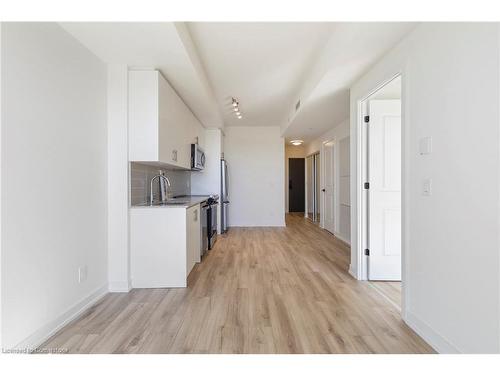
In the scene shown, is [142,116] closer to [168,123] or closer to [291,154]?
[168,123]

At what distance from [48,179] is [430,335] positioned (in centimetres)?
282

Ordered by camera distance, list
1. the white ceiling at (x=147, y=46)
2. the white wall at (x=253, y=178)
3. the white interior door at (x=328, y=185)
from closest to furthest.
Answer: the white ceiling at (x=147, y=46) < the white interior door at (x=328, y=185) < the white wall at (x=253, y=178)

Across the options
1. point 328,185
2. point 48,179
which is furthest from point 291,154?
point 48,179

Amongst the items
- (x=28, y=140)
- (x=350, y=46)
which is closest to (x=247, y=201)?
(x=350, y=46)

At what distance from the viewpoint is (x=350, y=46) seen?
2.22m

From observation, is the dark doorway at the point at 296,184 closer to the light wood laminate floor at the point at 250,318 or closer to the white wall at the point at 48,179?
the light wood laminate floor at the point at 250,318

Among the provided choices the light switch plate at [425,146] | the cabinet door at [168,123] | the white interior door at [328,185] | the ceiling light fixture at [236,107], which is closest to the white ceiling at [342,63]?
the light switch plate at [425,146]

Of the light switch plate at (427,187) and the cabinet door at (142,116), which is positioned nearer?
the light switch plate at (427,187)

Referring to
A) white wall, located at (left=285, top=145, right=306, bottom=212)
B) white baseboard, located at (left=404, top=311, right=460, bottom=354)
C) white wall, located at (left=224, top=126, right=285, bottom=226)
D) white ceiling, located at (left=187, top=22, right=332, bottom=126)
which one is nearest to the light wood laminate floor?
white baseboard, located at (left=404, top=311, right=460, bottom=354)

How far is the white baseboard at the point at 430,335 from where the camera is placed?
1595 mm

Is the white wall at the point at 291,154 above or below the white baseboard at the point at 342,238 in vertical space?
above

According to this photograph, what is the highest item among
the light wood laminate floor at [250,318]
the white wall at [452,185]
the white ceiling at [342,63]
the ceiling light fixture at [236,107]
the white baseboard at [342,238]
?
the ceiling light fixture at [236,107]

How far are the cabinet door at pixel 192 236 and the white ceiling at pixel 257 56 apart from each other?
70.6 inches

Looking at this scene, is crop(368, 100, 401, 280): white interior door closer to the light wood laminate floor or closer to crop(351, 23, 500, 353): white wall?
the light wood laminate floor
